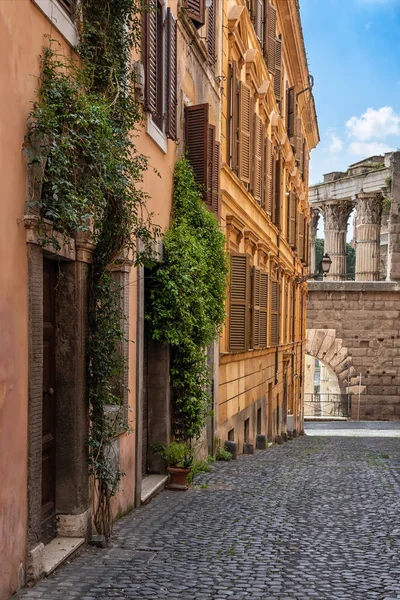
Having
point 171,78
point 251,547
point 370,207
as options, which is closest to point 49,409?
point 251,547

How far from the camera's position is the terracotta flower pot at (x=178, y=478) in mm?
9617

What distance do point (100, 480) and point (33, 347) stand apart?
66.3 inches

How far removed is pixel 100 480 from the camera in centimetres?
677

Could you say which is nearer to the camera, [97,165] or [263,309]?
[97,165]

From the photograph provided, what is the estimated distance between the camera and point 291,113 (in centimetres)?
2384

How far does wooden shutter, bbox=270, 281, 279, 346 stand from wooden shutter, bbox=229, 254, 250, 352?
4.90 meters

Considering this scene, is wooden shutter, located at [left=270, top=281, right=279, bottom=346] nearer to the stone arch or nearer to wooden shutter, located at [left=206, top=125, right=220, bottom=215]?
wooden shutter, located at [left=206, top=125, right=220, bottom=215]

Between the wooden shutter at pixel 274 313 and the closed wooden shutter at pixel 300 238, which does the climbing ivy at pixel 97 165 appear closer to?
the wooden shutter at pixel 274 313

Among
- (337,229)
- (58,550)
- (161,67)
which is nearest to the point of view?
(58,550)

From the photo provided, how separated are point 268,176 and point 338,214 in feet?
65.8

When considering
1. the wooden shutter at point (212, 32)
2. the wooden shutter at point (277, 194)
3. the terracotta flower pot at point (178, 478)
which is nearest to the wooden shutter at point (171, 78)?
the wooden shutter at point (212, 32)

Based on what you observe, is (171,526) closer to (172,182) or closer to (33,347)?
(33,347)

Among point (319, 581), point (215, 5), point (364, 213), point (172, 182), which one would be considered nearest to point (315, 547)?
point (319, 581)

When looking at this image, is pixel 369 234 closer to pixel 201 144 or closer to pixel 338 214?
pixel 338 214
